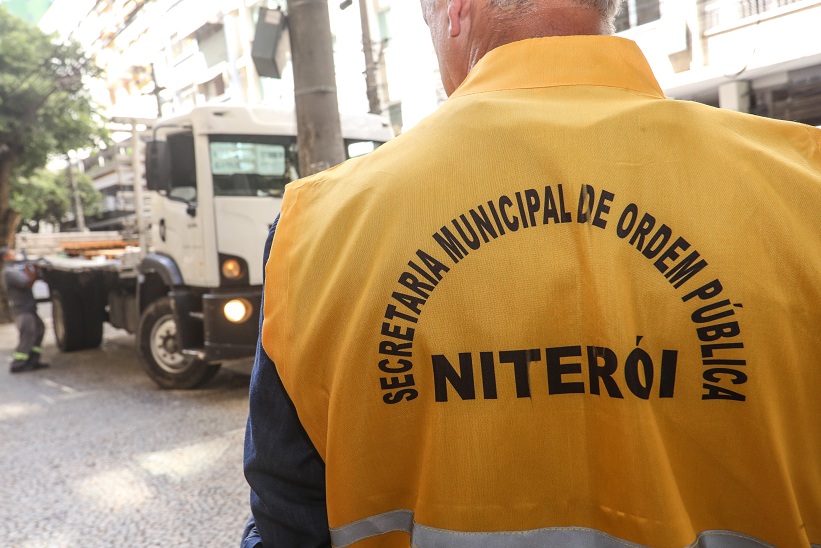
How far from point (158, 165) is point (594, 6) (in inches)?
246

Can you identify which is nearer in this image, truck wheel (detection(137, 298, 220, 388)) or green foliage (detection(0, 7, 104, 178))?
truck wheel (detection(137, 298, 220, 388))

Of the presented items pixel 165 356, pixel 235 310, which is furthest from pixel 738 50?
pixel 165 356

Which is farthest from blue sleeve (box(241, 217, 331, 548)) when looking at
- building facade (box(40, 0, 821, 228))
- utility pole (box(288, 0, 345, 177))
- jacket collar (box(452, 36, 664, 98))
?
utility pole (box(288, 0, 345, 177))

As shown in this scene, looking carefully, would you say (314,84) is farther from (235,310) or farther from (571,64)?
(571,64)

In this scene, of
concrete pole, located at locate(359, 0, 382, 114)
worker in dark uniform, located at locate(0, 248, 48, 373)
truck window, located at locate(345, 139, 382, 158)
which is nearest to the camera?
truck window, located at locate(345, 139, 382, 158)

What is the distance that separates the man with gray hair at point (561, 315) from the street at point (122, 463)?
3.28 metres

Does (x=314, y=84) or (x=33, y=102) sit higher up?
(x=33, y=102)

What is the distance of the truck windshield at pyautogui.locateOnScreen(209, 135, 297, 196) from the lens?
6.59 m

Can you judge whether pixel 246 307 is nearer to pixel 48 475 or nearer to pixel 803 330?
pixel 48 475

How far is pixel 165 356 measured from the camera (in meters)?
7.52

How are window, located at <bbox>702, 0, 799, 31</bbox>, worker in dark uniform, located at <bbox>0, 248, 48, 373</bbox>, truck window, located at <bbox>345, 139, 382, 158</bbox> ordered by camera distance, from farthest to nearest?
window, located at <bbox>702, 0, 799, 31</bbox>
worker in dark uniform, located at <bbox>0, 248, 48, 373</bbox>
truck window, located at <bbox>345, 139, 382, 158</bbox>

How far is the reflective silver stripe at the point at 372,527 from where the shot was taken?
3.20 ft

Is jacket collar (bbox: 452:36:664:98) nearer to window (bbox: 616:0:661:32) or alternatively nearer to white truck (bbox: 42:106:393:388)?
white truck (bbox: 42:106:393:388)

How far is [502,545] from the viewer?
36.0 inches
